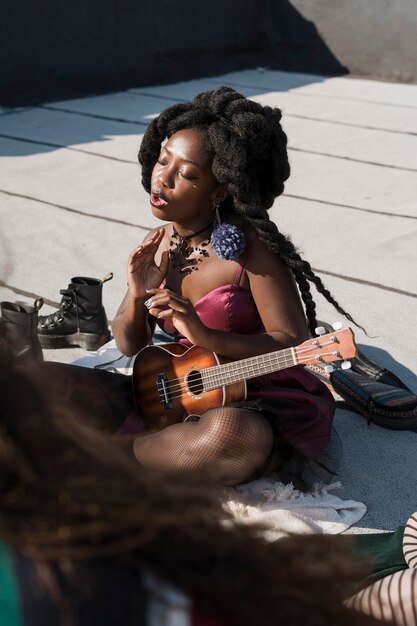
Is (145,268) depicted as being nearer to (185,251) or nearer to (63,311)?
(185,251)

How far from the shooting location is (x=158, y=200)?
247 cm

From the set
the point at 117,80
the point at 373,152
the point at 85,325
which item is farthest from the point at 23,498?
the point at 117,80

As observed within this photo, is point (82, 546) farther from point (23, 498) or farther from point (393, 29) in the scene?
point (393, 29)

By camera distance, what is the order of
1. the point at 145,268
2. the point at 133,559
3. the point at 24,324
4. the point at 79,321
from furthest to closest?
the point at 79,321 → the point at 24,324 → the point at 145,268 → the point at 133,559

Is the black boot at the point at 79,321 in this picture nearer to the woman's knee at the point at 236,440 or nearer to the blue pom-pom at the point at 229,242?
the blue pom-pom at the point at 229,242

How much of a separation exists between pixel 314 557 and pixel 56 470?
11.1 inches

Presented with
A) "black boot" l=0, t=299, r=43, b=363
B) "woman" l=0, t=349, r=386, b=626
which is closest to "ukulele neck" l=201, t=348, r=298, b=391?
"black boot" l=0, t=299, r=43, b=363

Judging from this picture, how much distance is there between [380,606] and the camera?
5.22ft

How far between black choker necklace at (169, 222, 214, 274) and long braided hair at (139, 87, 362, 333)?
0.13 meters

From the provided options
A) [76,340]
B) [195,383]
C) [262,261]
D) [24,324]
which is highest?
[262,261]

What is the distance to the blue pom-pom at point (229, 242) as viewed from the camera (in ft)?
8.06

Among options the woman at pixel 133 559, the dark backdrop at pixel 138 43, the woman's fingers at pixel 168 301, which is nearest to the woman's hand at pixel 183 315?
the woman's fingers at pixel 168 301

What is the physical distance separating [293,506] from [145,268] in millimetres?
798

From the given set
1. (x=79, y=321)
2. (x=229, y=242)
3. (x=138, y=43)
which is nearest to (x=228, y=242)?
(x=229, y=242)
